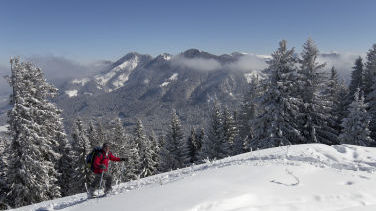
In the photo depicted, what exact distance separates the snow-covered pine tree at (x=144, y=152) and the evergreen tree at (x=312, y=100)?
23.0 metres

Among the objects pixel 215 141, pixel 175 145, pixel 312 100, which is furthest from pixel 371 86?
pixel 175 145

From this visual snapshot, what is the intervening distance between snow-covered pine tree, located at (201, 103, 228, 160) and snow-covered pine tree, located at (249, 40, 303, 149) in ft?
41.3

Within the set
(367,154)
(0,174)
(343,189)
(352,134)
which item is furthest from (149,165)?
(343,189)

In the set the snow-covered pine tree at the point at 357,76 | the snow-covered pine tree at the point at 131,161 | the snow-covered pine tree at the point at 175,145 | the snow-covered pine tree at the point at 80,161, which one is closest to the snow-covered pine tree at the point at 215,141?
the snow-covered pine tree at the point at 175,145

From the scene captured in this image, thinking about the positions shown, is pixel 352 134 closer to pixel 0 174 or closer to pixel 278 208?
pixel 278 208

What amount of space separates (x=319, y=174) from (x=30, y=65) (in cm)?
2442

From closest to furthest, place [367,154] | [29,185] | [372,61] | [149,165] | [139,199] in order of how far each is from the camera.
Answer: [139,199] < [367,154] < [29,185] < [372,61] < [149,165]

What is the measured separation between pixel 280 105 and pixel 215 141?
51.7ft

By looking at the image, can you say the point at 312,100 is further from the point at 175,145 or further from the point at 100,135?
the point at 100,135

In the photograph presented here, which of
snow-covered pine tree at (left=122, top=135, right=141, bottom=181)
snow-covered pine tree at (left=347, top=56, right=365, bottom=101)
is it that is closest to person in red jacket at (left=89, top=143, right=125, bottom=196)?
snow-covered pine tree at (left=122, top=135, right=141, bottom=181)

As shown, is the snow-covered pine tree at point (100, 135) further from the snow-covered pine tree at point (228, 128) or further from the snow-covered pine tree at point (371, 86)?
the snow-covered pine tree at point (371, 86)

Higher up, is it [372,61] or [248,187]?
[372,61]

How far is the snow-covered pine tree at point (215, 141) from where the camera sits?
37219 millimetres

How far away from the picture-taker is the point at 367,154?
11734mm
